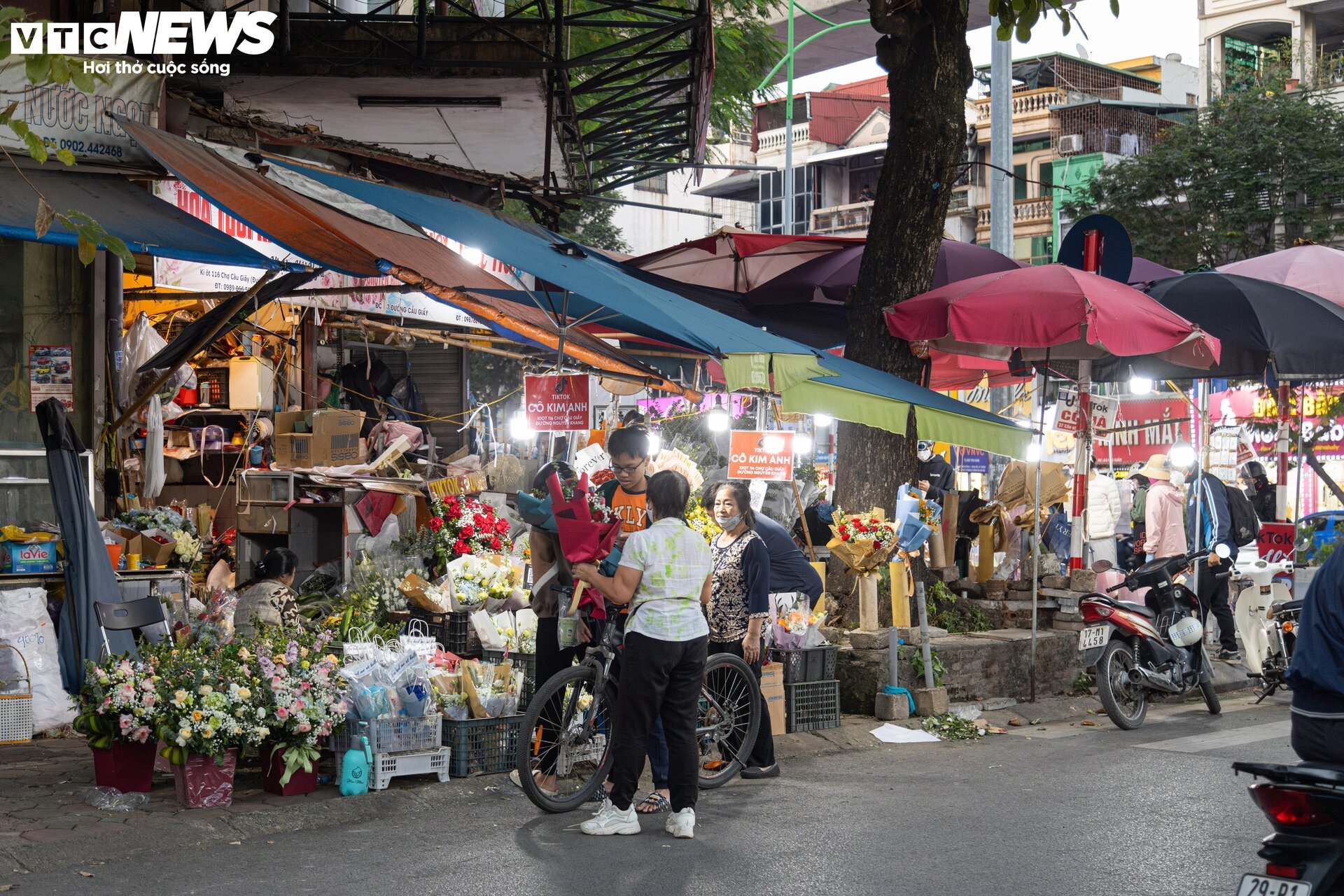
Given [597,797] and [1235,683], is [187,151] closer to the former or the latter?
[597,797]

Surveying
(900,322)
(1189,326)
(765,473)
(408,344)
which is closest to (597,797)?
(765,473)

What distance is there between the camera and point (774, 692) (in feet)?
29.1

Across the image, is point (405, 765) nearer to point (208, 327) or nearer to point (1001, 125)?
point (208, 327)

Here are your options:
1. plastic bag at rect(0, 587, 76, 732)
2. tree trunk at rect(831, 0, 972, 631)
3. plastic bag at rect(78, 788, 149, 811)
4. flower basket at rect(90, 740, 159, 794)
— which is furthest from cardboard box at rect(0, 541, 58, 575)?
tree trunk at rect(831, 0, 972, 631)

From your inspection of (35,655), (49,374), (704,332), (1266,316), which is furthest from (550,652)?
(1266,316)

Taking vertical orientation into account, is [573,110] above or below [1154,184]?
below

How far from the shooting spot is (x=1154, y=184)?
27547 mm

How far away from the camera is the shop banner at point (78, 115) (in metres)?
8.15

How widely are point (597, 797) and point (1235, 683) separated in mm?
7872

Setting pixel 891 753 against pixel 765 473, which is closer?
pixel 891 753

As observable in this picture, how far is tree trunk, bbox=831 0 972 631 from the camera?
11.3 meters

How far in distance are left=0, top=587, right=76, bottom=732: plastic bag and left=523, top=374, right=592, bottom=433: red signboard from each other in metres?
3.47

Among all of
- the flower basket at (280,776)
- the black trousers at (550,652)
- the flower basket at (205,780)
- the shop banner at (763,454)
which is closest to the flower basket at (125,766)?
the flower basket at (205,780)

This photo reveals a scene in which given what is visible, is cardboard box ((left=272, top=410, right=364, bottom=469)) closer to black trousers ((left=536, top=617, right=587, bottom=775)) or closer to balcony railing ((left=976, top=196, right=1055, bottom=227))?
black trousers ((left=536, top=617, right=587, bottom=775))
